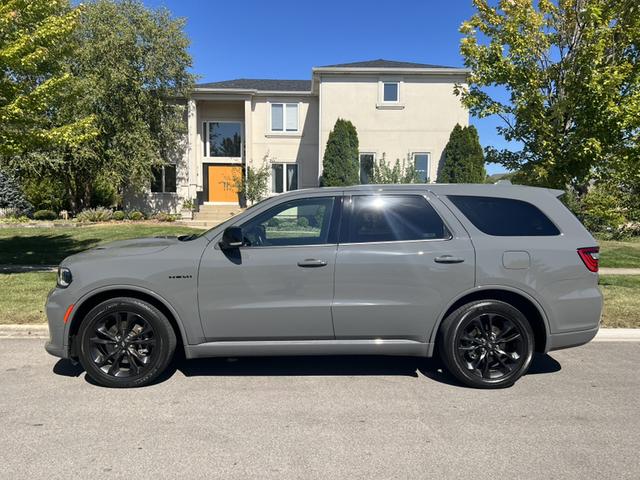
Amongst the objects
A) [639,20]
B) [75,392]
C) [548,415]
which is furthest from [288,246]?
[639,20]

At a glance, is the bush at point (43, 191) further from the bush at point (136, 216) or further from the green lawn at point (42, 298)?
the green lawn at point (42, 298)

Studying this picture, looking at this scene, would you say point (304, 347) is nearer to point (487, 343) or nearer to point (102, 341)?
point (487, 343)

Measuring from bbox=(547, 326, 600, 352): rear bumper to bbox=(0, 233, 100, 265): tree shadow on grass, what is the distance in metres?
10.5

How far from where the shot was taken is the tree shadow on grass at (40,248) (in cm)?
1135

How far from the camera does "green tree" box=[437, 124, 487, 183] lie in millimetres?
19625

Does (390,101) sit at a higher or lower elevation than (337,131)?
higher

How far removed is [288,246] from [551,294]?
2.40 m

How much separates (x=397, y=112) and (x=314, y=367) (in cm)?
1733

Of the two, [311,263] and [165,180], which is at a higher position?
[165,180]

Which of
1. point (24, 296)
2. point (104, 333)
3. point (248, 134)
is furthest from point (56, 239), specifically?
point (104, 333)

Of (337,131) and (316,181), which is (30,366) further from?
(316,181)

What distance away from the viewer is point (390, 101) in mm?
20672

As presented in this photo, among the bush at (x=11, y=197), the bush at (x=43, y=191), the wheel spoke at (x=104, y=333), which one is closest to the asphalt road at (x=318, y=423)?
the wheel spoke at (x=104, y=333)

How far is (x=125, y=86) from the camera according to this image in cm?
1927
